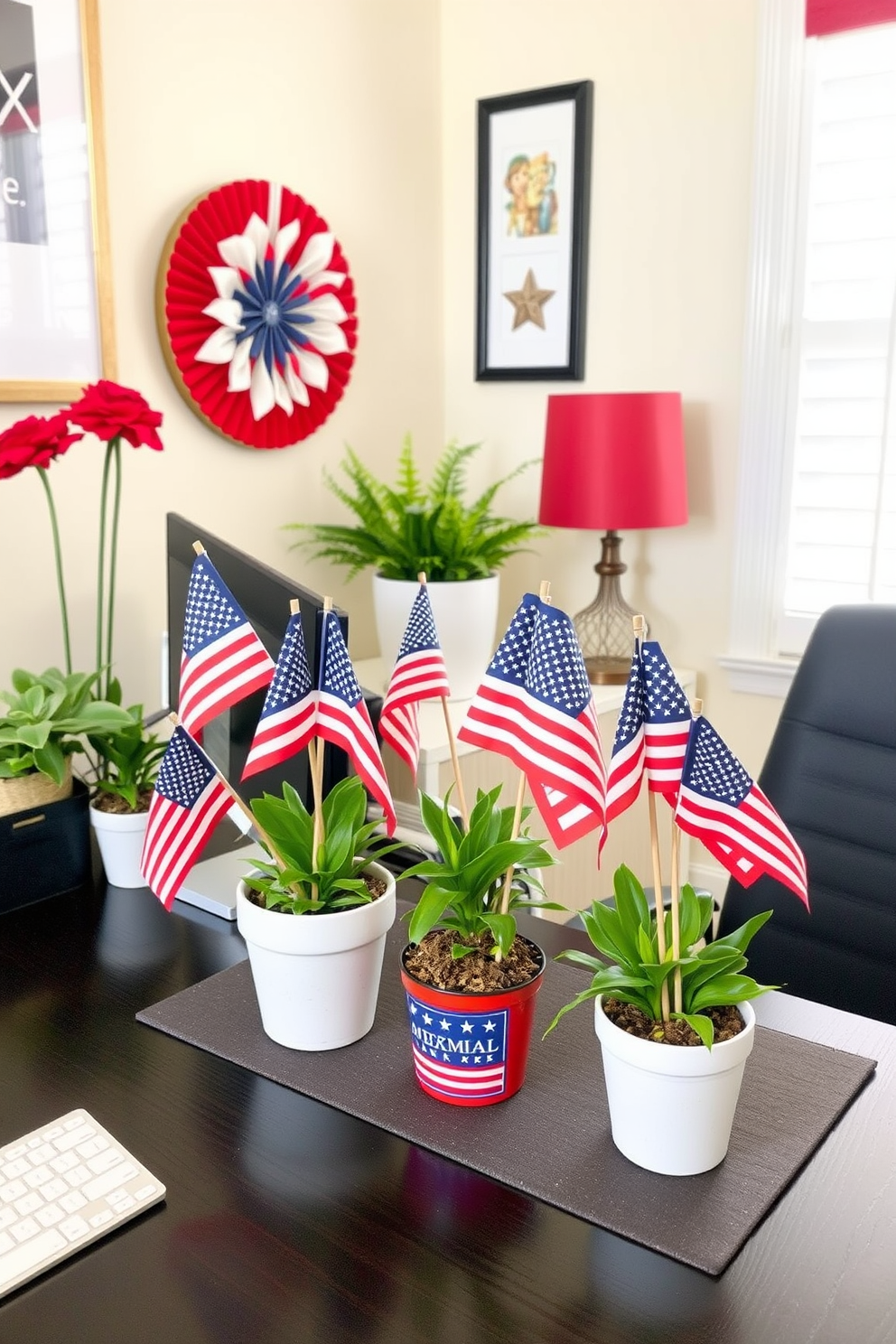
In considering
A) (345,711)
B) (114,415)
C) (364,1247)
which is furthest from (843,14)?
(364,1247)

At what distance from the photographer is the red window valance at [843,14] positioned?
2.05 metres

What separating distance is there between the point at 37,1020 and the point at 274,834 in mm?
325

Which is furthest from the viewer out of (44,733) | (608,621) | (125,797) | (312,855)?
(608,621)

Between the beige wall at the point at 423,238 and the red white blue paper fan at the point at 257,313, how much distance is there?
0.16 feet

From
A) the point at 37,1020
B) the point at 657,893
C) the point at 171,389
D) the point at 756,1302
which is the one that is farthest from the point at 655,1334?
the point at 171,389

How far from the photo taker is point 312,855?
1069 mm

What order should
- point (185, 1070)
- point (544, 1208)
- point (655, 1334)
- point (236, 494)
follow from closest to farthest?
1. point (655, 1334)
2. point (544, 1208)
3. point (185, 1070)
4. point (236, 494)

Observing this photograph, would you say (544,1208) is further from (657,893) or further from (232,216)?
(232,216)

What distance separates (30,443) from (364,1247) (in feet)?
3.41

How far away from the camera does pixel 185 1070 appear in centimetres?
105

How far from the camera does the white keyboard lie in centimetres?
82

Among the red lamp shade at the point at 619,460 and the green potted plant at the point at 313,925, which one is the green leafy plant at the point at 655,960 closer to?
the green potted plant at the point at 313,925

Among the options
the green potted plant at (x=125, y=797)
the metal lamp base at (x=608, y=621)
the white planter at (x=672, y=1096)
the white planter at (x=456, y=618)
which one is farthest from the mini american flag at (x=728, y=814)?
the metal lamp base at (x=608, y=621)

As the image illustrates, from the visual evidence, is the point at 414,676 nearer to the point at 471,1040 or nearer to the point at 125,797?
the point at 471,1040
